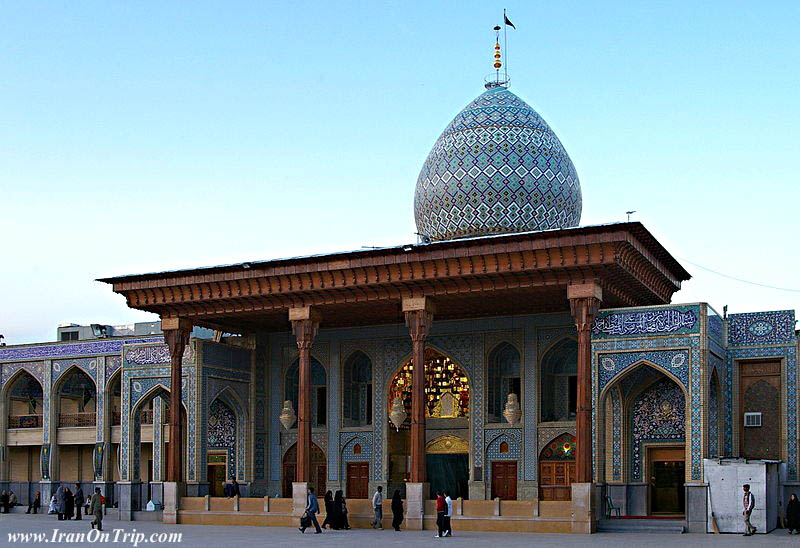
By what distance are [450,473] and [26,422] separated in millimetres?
13813

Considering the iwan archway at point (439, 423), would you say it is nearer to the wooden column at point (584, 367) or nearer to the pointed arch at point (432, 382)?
the pointed arch at point (432, 382)

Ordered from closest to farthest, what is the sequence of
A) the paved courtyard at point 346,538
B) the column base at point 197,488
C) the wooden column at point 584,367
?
the paved courtyard at point 346,538 < the wooden column at point 584,367 < the column base at point 197,488

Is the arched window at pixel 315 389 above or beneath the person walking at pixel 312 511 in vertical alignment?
above

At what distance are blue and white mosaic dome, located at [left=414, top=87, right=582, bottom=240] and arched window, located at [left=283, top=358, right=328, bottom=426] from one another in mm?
4780

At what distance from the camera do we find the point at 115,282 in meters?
26.7

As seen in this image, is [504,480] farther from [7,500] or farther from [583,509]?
[7,500]

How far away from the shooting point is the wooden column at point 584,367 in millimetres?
21141

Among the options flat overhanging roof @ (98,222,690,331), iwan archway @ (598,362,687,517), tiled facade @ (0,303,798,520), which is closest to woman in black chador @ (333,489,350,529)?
tiled facade @ (0,303,798,520)

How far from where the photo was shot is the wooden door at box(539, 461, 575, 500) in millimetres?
25000

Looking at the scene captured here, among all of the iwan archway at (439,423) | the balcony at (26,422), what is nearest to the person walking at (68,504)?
the balcony at (26,422)

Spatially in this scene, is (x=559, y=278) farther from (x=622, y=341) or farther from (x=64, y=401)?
(x=64, y=401)

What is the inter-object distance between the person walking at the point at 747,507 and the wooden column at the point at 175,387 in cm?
1266


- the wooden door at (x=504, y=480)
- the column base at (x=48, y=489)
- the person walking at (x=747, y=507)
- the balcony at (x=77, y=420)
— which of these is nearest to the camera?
the person walking at (x=747, y=507)

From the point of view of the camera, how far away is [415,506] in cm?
2273
